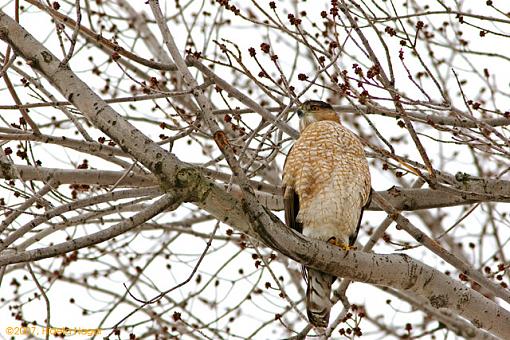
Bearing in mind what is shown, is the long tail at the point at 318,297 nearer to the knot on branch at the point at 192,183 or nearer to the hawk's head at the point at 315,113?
the knot on branch at the point at 192,183

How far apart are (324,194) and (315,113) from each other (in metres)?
1.24

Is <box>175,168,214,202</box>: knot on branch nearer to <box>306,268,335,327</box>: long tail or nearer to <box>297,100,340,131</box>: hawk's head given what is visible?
<box>306,268,335,327</box>: long tail

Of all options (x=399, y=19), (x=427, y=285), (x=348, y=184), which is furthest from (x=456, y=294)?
(x=399, y=19)

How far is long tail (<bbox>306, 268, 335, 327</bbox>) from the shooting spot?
189 inches

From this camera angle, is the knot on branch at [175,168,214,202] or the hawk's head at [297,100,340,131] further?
the hawk's head at [297,100,340,131]

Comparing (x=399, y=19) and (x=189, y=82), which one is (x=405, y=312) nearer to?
(x=399, y=19)

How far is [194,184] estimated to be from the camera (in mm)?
3451

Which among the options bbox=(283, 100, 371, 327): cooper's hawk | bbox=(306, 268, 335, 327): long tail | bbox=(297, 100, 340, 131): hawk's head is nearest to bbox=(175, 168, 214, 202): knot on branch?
bbox=(306, 268, 335, 327): long tail

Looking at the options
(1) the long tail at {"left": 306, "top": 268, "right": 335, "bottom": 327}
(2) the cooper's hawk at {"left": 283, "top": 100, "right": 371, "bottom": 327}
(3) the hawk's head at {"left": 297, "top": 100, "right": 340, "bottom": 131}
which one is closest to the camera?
(1) the long tail at {"left": 306, "top": 268, "right": 335, "bottom": 327}

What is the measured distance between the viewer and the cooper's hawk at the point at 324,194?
498cm

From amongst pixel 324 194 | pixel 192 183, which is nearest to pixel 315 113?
pixel 324 194

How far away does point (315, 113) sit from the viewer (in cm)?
618

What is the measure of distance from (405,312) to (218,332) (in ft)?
5.92

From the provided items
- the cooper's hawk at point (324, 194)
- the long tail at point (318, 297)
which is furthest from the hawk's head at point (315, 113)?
the long tail at point (318, 297)
